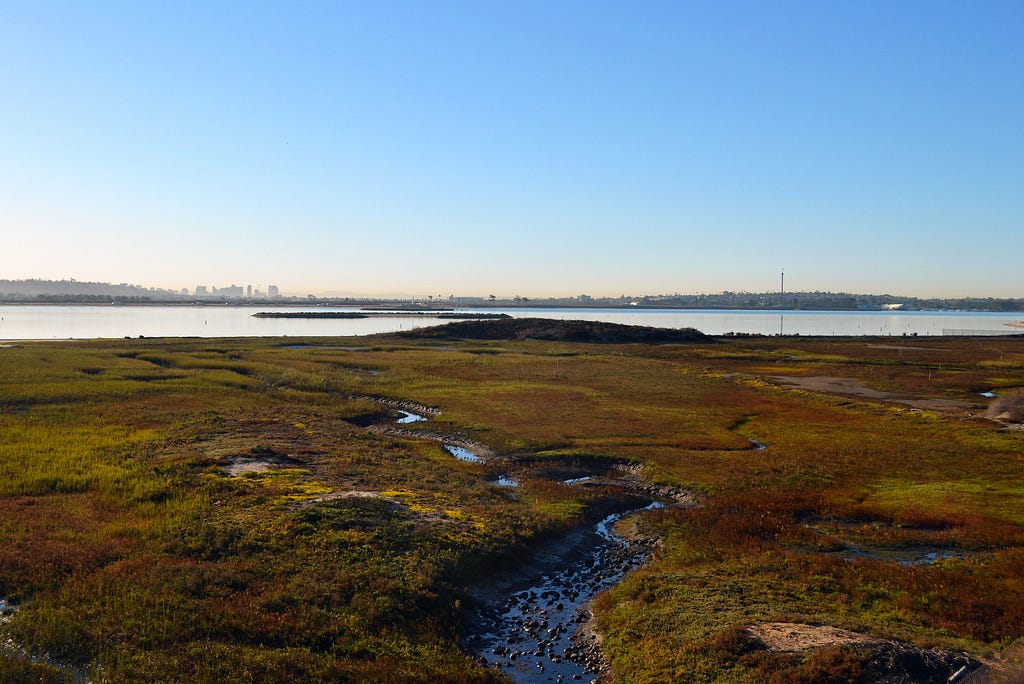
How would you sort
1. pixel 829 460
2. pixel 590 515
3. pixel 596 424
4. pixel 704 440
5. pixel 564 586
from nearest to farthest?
1. pixel 564 586
2. pixel 590 515
3. pixel 829 460
4. pixel 704 440
5. pixel 596 424

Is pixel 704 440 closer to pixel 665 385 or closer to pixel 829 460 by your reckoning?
pixel 829 460

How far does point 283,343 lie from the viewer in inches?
4764

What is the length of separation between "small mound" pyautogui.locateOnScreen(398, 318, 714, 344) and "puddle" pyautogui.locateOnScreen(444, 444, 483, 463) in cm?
9872

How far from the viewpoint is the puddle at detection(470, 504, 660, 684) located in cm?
1719

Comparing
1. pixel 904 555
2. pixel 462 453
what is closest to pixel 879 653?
pixel 904 555

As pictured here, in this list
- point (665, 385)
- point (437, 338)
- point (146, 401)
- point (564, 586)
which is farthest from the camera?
point (437, 338)

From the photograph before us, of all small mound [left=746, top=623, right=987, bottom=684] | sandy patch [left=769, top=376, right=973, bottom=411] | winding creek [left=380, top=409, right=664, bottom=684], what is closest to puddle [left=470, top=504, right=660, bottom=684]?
winding creek [left=380, top=409, right=664, bottom=684]

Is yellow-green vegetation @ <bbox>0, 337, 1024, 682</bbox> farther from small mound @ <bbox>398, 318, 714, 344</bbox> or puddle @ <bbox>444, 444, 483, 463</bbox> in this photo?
small mound @ <bbox>398, 318, 714, 344</bbox>

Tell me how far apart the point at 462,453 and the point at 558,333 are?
109 meters

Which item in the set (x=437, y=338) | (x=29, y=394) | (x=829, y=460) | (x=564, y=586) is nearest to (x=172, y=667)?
(x=564, y=586)

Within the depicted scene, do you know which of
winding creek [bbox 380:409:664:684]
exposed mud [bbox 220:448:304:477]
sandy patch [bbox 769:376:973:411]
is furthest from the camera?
sandy patch [bbox 769:376:973:411]

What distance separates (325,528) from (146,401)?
35165mm

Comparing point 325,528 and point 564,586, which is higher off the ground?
point 325,528

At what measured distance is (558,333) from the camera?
15012 cm
